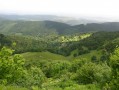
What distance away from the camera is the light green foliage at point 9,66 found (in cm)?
4038

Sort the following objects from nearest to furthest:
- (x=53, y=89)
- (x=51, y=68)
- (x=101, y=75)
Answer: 1. (x=53, y=89)
2. (x=101, y=75)
3. (x=51, y=68)

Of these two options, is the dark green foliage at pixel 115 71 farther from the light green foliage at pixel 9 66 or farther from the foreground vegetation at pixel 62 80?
the light green foliage at pixel 9 66

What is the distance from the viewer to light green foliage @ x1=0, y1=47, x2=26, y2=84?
40.4m

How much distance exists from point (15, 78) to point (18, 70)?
1612 millimetres

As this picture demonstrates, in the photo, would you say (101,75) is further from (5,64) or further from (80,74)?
(5,64)

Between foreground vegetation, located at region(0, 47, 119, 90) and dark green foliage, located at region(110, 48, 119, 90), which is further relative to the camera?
foreground vegetation, located at region(0, 47, 119, 90)

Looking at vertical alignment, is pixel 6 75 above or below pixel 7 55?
below

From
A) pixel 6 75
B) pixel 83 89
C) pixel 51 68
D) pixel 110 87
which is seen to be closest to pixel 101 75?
pixel 83 89

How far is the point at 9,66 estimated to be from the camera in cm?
4131

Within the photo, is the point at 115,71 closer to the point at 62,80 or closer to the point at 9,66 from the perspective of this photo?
the point at 62,80

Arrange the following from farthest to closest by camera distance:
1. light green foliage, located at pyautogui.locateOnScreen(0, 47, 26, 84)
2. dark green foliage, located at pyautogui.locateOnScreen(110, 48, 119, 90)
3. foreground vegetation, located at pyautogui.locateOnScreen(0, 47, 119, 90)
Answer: light green foliage, located at pyautogui.locateOnScreen(0, 47, 26, 84)
foreground vegetation, located at pyautogui.locateOnScreen(0, 47, 119, 90)
dark green foliage, located at pyautogui.locateOnScreen(110, 48, 119, 90)

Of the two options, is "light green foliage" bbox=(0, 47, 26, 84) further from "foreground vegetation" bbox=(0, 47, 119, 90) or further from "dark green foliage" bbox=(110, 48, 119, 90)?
"dark green foliage" bbox=(110, 48, 119, 90)

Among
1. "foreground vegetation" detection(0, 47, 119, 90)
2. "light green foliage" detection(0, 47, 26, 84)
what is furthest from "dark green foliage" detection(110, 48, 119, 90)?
"light green foliage" detection(0, 47, 26, 84)

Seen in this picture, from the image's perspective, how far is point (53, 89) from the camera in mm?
33062
